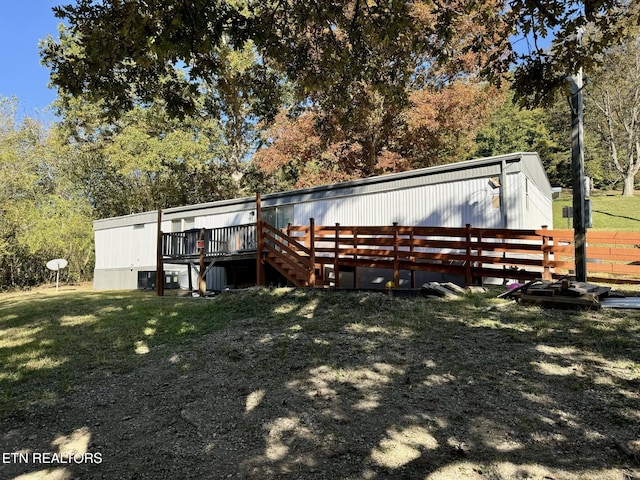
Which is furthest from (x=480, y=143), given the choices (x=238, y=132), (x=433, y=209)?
(x=433, y=209)

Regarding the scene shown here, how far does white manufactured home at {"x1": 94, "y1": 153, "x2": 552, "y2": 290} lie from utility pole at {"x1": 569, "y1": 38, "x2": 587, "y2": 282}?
300 cm

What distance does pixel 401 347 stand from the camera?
4.99 m

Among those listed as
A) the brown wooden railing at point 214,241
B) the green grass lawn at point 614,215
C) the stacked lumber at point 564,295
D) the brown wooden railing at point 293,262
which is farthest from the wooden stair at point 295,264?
the green grass lawn at point 614,215

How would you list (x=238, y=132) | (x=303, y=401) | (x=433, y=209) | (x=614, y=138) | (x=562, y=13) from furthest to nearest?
(x=614, y=138)
(x=238, y=132)
(x=433, y=209)
(x=562, y=13)
(x=303, y=401)

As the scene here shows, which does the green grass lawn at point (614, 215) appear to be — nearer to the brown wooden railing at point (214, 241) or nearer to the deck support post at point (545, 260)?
the deck support post at point (545, 260)

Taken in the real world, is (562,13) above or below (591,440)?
above

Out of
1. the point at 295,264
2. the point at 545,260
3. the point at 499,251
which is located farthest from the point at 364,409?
the point at 295,264

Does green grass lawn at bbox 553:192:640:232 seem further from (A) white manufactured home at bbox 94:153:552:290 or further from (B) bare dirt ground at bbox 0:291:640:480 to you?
(B) bare dirt ground at bbox 0:291:640:480

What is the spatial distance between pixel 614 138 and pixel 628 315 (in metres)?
37.1

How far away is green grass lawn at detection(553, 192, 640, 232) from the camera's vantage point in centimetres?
2333

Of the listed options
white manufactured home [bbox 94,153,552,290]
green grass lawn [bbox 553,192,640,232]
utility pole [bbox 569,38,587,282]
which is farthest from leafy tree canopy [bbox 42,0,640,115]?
green grass lawn [bbox 553,192,640,232]

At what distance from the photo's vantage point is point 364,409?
351 centimetres

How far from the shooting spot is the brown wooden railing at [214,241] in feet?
39.1

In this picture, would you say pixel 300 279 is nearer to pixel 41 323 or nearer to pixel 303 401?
pixel 41 323
